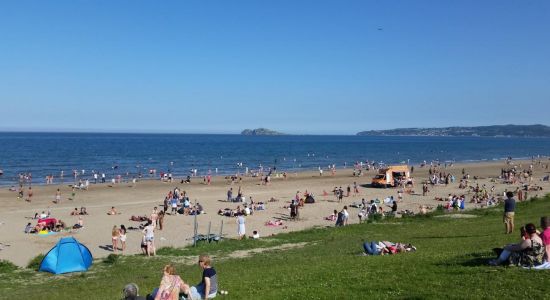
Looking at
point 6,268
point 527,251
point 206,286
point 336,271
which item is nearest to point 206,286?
point 206,286

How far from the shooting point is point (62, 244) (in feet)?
58.1

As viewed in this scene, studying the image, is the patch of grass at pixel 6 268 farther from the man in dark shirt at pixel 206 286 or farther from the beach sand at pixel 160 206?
the man in dark shirt at pixel 206 286

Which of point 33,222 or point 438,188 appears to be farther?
point 438,188

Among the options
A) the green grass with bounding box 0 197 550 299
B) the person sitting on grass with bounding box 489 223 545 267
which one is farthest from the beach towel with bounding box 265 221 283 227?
the person sitting on grass with bounding box 489 223 545 267

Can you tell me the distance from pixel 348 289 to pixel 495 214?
776 inches

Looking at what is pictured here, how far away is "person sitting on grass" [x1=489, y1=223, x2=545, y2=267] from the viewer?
35.2ft

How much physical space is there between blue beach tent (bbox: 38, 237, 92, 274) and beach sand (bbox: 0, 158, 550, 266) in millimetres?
2772

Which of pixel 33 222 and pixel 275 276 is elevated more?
pixel 275 276

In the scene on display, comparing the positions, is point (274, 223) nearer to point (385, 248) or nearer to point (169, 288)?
point (385, 248)

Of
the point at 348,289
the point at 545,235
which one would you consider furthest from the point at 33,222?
the point at 545,235

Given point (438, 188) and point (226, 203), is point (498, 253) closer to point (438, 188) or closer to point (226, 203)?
point (226, 203)

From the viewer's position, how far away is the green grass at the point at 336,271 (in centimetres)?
988

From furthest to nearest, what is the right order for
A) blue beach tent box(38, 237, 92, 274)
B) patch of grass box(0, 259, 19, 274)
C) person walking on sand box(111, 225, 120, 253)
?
person walking on sand box(111, 225, 120, 253)
blue beach tent box(38, 237, 92, 274)
patch of grass box(0, 259, 19, 274)

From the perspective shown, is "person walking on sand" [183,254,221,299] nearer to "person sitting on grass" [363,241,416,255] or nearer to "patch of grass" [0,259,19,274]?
"person sitting on grass" [363,241,416,255]
